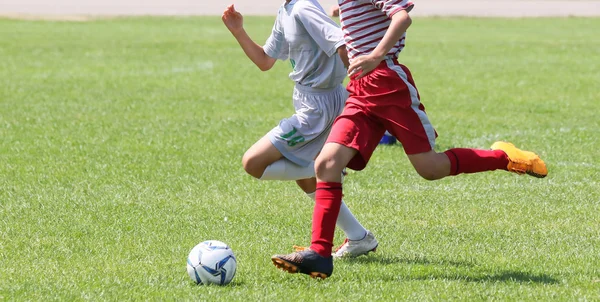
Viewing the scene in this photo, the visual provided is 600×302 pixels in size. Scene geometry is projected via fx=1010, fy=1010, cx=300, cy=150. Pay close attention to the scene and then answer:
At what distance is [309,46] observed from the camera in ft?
20.1

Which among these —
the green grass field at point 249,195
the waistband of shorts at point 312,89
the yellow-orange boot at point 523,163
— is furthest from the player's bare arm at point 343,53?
the green grass field at point 249,195

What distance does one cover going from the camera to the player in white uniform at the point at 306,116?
608 centimetres

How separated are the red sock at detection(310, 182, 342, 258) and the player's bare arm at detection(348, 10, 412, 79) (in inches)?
26.8

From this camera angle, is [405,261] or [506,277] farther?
[405,261]

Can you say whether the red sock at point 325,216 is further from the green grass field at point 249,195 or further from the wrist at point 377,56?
the wrist at point 377,56

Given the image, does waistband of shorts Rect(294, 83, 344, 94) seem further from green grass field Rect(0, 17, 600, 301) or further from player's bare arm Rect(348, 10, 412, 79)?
green grass field Rect(0, 17, 600, 301)

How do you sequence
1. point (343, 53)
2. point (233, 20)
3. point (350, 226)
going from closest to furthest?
point (343, 53)
point (350, 226)
point (233, 20)

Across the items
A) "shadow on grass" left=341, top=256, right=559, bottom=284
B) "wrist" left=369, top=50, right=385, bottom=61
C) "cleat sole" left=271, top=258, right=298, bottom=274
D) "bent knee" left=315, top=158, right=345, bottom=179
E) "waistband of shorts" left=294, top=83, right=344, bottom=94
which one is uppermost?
"wrist" left=369, top=50, right=385, bottom=61

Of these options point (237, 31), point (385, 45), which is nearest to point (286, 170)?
point (237, 31)

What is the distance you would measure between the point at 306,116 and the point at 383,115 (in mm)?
649

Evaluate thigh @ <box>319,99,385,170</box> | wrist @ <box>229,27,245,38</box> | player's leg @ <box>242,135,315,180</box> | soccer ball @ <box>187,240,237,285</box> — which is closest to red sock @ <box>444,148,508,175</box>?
thigh @ <box>319,99,385,170</box>

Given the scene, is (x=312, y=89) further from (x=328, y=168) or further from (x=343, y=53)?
(x=328, y=168)

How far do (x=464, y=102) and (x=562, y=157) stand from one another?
14.3 feet

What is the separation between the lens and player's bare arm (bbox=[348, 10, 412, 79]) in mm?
5332
